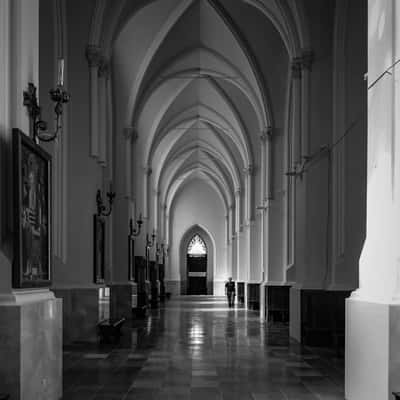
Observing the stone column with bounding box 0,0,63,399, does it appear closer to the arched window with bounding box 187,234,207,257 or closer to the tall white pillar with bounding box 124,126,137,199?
the tall white pillar with bounding box 124,126,137,199

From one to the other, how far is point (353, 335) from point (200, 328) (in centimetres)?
1034

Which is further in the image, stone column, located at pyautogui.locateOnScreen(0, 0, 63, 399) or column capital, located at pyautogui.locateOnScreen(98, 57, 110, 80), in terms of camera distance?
column capital, located at pyautogui.locateOnScreen(98, 57, 110, 80)

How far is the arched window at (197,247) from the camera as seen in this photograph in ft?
156

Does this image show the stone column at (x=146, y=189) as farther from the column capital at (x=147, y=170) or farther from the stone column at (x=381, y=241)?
the stone column at (x=381, y=241)

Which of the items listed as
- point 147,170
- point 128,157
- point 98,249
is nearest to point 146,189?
point 147,170

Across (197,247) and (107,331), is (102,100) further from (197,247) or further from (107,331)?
(197,247)

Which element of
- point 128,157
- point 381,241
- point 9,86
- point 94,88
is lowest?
point 381,241

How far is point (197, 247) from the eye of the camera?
47.7 m

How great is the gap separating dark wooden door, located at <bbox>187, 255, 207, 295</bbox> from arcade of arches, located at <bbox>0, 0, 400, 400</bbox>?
15.8m

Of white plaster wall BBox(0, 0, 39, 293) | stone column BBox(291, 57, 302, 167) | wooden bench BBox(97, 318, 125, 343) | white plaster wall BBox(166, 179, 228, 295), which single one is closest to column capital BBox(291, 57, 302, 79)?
stone column BBox(291, 57, 302, 167)

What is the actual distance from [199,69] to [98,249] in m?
10.8

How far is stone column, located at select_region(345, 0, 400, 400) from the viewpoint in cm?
557

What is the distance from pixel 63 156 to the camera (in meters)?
13.3

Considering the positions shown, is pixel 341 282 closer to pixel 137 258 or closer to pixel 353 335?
pixel 353 335
